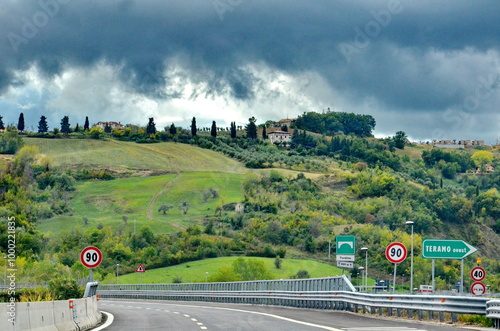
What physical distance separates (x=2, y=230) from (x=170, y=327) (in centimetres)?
11958

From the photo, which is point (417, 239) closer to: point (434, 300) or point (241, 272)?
point (241, 272)

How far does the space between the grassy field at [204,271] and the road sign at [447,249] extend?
104 meters

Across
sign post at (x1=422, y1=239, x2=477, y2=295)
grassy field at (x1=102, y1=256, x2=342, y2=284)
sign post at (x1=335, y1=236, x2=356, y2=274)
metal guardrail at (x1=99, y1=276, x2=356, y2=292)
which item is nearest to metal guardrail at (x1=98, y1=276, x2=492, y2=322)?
metal guardrail at (x1=99, y1=276, x2=356, y2=292)

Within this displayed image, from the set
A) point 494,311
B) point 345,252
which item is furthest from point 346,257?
point 494,311

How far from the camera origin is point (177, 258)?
502 feet

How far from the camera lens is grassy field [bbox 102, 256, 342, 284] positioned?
136625mm

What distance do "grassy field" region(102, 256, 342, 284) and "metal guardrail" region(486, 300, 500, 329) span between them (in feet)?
374

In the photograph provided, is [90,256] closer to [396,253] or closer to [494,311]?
[396,253]

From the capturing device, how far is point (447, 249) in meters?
29.2

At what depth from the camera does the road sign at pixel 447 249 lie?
28.2 meters

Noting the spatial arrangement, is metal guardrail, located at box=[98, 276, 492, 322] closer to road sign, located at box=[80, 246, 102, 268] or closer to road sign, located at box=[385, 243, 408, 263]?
road sign, located at box=[385, 243, 408, 263]

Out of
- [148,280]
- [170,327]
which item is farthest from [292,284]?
[148,280]

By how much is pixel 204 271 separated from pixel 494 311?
126 m

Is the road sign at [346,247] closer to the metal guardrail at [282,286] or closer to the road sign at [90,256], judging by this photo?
the metal guardrail at [282,286]
